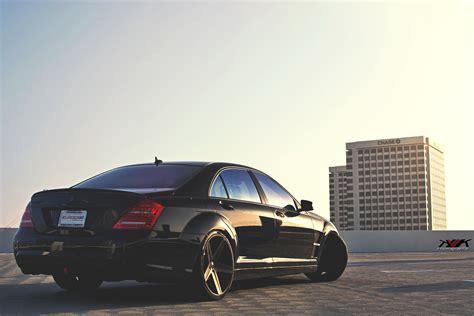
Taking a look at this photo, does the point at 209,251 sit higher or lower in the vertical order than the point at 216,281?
higher

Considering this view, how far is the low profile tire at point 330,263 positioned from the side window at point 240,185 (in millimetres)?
1899

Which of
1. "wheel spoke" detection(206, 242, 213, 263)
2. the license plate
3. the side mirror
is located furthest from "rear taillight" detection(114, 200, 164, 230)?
the side mirror

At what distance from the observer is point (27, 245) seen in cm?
679

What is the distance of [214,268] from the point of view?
23.1ft

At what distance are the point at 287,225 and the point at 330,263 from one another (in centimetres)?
152

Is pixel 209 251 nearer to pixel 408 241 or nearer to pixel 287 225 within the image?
pixel 287 225

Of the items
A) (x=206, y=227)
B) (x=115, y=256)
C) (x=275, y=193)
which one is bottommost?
(x=115, y=256)

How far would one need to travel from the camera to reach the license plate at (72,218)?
6558mm

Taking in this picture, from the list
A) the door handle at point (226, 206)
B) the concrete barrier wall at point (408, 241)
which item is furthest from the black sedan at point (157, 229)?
the concrete barrier wall at point (408, 241)

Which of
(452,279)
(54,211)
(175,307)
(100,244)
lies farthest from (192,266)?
(452,279)

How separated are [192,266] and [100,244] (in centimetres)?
92

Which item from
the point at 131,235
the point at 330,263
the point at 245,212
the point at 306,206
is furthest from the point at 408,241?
the point at 131,235

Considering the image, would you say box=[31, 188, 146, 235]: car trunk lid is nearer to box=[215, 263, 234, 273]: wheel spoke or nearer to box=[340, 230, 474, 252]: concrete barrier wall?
box=[215, 263, 234, 273]: wheel spoke

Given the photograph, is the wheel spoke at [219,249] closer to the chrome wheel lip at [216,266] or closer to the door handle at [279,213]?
the chrome wheel lip at [216,266]
